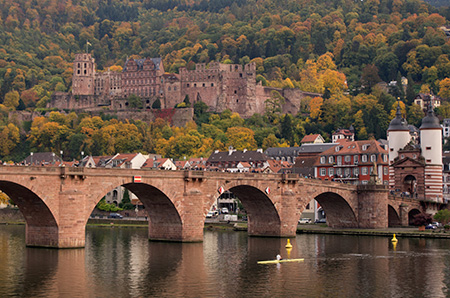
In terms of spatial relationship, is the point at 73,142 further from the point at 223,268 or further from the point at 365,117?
the point at 223,268

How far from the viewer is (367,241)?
79000 millimetres

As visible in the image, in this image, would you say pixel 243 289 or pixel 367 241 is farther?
pixel 367 241

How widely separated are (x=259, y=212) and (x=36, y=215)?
25.6m

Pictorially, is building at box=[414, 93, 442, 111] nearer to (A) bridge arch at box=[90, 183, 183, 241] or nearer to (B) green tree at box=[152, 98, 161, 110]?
(B) green tree at box=[152, 98, 161, 110]

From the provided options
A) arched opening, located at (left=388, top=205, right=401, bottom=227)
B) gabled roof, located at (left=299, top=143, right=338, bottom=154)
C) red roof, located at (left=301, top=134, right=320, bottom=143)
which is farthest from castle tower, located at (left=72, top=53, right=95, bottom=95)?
arched opening, located at (left=388, top=205, right=401, bottom=227)

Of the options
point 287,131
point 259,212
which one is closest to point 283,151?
point 287,131

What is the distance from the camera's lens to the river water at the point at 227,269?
50.1m

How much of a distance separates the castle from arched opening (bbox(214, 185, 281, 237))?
4042 inches

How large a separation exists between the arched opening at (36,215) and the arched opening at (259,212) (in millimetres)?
20967

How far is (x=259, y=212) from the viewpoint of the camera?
8112 centimetres

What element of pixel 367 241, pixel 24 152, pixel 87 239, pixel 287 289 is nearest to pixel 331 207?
pixel 367 241

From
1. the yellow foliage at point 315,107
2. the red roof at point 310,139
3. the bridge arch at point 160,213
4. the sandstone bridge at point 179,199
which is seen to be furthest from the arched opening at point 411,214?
the yellow foliage at point 315,107

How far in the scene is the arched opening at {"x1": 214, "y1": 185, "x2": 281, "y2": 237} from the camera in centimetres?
7862

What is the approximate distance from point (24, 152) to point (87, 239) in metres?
86.9
